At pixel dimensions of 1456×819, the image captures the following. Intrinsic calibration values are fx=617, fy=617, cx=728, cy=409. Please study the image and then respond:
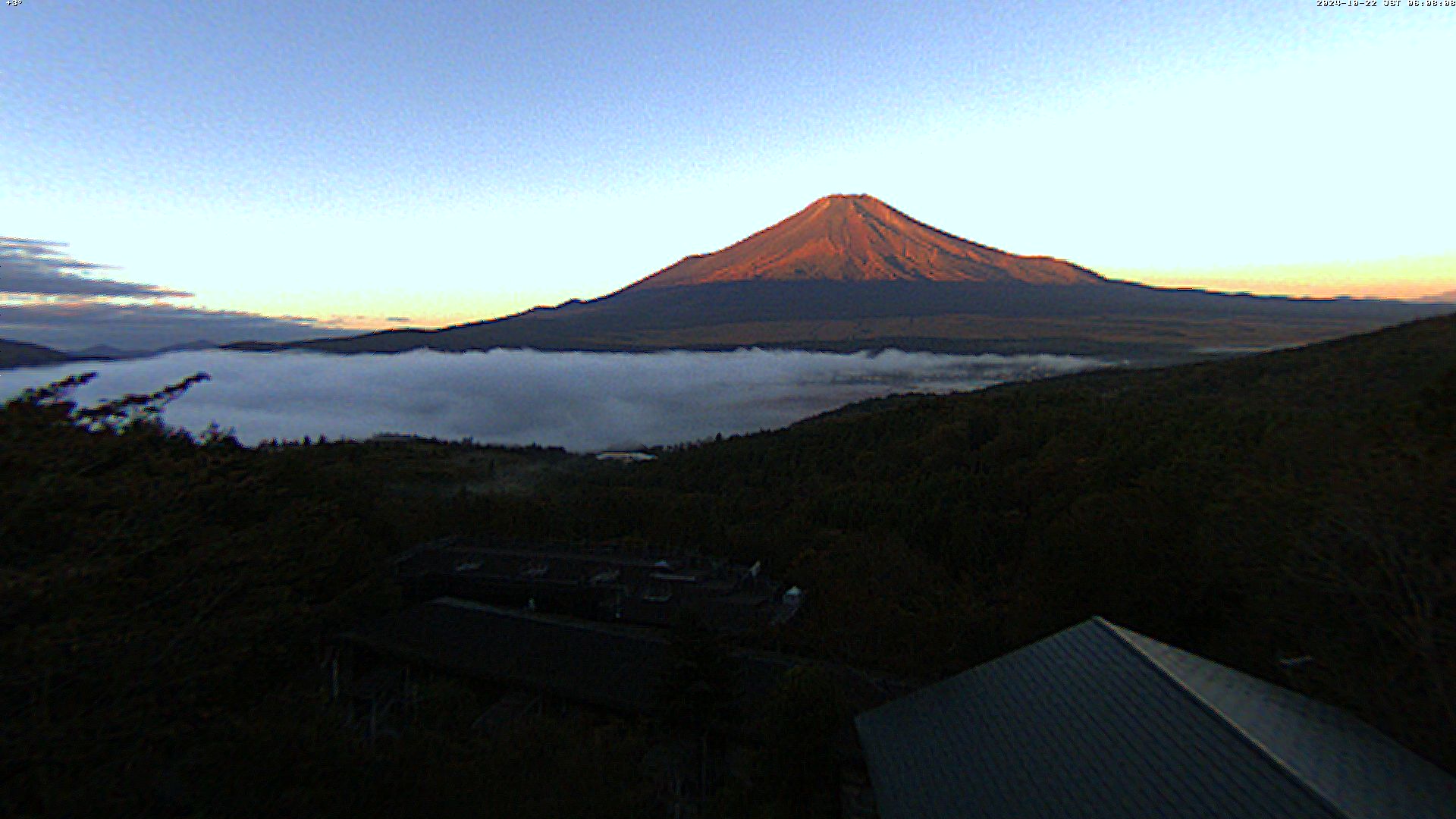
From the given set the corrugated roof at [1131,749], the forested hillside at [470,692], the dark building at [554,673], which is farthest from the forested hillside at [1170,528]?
the dark building at [554,673]

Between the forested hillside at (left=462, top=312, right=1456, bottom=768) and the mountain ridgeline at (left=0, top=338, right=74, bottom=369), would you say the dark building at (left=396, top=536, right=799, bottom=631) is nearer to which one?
the forested hillside at (left=462, top=312, right=1456, bottom=768)

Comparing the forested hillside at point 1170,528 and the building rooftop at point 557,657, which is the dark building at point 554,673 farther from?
the forested hillside at point 1170,528

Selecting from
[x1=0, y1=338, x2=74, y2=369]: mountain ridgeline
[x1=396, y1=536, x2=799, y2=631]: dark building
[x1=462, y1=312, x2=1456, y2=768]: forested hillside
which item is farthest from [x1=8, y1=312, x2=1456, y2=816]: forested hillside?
[x1=0, y1=338, x2=74, y2=369]: mountain ridgeline

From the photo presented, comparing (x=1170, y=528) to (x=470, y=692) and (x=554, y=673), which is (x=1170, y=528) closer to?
(x=554, y=673)

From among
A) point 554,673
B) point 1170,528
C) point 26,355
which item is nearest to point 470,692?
point 554,673

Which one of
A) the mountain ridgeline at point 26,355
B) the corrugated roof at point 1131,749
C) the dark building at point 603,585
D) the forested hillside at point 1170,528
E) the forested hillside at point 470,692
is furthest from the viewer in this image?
the mountain ridgeline at point 26,355

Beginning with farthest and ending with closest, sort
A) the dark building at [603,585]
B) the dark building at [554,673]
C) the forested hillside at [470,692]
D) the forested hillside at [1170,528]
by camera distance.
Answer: the dark building at [603,585] < the dark building at [554,673] < the forested hillside at [1170,528] < the forested hillside at [470,692]
